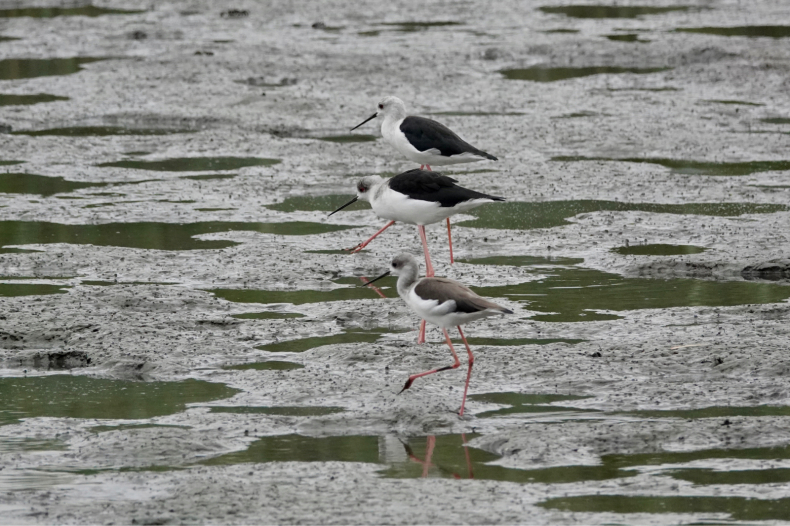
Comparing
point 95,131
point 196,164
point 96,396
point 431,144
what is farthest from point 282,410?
point 95,131

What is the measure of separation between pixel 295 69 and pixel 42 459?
13141 millimetres

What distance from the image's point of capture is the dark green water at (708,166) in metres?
12.5

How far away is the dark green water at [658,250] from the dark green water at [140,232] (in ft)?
8.20

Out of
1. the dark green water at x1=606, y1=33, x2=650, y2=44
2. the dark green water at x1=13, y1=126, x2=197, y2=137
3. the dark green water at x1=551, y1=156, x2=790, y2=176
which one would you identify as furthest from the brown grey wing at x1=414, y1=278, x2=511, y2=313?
the dark green water at x1=606, y1=33, x2=650, y2=44

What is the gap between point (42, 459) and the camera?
592 centimetres

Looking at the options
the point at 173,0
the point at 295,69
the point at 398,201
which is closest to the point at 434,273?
the point at 398,201

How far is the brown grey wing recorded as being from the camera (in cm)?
A: 671

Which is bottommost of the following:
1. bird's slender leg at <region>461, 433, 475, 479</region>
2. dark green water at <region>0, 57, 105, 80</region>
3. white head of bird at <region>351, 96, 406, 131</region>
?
bird's slender leg at <region>461, 433, 475, 479</region>

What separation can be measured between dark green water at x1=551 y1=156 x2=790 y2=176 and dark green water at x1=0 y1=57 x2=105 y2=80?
8.89m

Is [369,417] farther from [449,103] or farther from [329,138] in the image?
[449,103]

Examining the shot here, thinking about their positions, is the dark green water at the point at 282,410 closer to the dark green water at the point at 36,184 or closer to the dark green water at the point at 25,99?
the dark green water at the point at 36,184

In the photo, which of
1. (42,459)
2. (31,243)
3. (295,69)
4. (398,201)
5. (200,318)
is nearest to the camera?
(42,459)

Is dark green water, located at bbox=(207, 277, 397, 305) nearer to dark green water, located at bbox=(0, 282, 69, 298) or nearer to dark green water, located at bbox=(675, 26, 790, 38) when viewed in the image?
dark green water, located at bbox=(0, 282, 69, 298)

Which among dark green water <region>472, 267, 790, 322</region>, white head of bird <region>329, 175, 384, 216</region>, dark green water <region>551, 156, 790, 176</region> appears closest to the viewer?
dark green water <region>472, 267, 790, 322</region>
